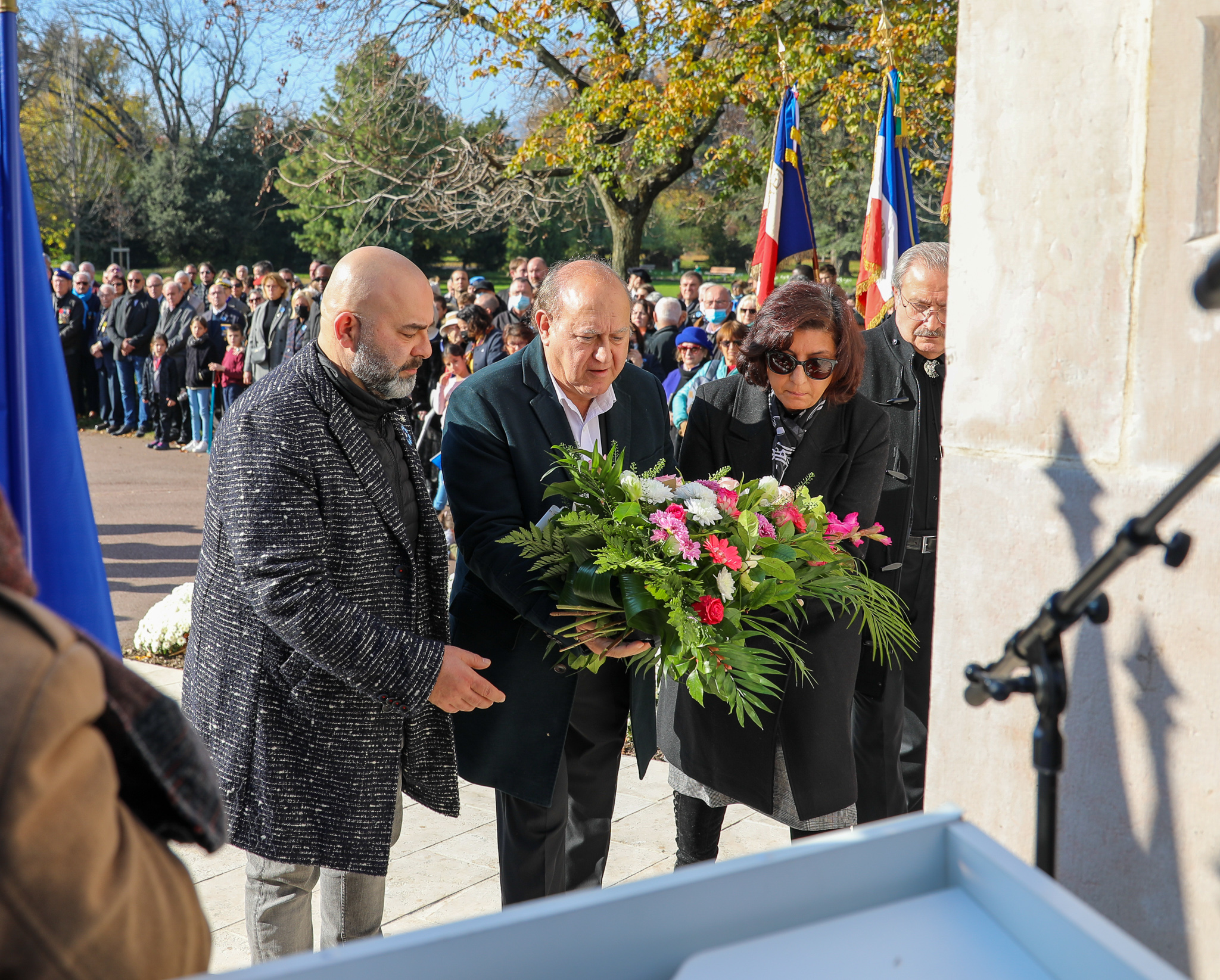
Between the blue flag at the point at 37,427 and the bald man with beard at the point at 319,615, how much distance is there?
40 cm

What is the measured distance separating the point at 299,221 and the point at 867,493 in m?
38.7

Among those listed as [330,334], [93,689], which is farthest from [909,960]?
→ [330,334]

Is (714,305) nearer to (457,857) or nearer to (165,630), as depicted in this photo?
(165,630)

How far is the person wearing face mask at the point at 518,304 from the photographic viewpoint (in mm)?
10430

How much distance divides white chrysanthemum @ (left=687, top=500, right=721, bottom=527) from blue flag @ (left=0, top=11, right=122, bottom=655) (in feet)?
4.86

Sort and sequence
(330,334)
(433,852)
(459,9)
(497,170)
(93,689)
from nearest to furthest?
(93,689), (330,334), (433,852), (459,9), (497,170)

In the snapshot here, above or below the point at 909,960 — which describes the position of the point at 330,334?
above

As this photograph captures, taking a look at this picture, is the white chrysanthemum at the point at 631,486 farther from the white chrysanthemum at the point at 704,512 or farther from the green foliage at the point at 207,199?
the green foliage at the point at 207,199

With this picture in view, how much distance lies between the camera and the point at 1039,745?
55.8 inches

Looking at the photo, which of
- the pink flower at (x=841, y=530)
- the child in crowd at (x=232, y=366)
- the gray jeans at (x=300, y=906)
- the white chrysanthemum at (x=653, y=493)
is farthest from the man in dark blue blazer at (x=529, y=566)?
the child in crowd at (x=232, y=366)

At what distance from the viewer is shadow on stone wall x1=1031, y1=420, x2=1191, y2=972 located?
1696 mm

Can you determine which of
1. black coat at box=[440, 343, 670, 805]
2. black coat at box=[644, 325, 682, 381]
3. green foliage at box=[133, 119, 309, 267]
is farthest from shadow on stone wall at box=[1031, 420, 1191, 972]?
green foliage at box=[133, 119, 309, 267]

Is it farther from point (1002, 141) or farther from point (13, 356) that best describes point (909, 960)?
point (13, 356)

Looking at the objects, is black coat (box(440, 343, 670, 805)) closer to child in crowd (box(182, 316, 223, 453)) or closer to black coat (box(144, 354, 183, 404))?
child in crowd (box(182, 316, 223, 453))
